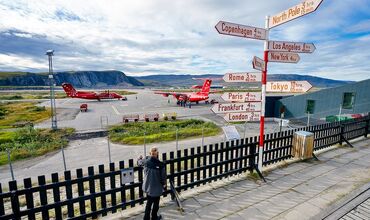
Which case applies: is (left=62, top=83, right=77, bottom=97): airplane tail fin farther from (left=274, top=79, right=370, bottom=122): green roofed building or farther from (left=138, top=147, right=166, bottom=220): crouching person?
(left=138, top=147, right=166, bottom=220): crouching person

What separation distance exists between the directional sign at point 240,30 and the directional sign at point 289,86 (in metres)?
1.37

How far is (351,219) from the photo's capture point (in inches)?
177

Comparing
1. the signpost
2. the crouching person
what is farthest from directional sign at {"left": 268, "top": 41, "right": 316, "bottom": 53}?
the crouching person

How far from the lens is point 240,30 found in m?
5.66

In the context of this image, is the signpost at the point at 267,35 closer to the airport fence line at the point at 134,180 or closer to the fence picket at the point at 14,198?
the airport fence line at the point at 134,180

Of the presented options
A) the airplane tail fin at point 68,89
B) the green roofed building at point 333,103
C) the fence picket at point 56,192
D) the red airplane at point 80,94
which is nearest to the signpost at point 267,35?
the fence picket at point 56,192

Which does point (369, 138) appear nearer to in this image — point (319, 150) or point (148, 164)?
point (319, 150)

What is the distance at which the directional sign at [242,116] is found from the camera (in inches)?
240

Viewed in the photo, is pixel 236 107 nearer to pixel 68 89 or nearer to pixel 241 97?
pixel 241 97

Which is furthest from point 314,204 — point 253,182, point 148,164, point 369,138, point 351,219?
point 369,138

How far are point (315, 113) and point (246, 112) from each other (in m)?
24.2

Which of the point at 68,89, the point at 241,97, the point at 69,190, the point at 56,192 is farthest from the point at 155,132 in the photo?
the point at 68,89

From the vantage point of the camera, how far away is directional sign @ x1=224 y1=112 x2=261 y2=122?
20.0 ft

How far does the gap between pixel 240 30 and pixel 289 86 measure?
2.07 m
